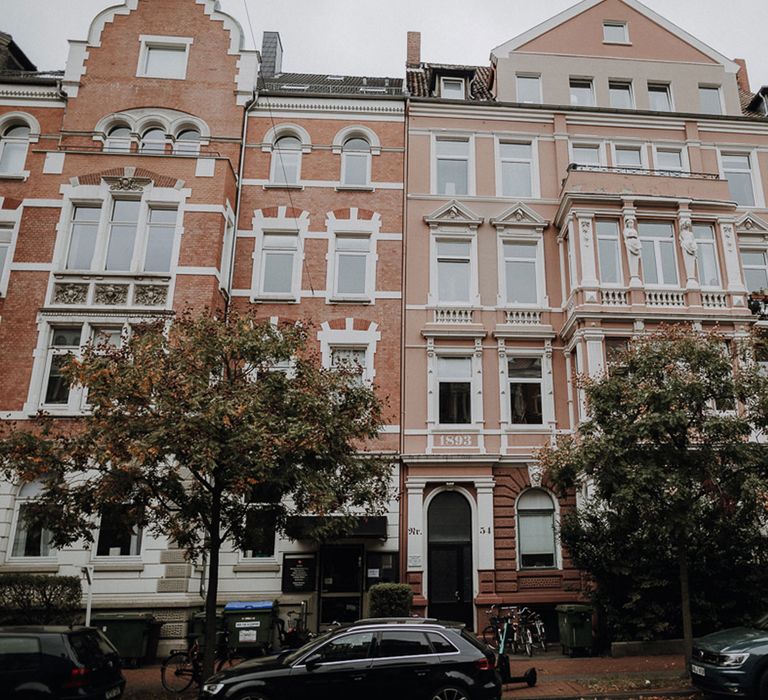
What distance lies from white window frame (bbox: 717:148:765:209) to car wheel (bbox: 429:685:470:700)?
63.5 feet

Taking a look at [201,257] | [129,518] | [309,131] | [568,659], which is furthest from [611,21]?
[129,518]

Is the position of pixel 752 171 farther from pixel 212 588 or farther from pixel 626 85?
pixel 212 588

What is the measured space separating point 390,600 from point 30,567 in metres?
9.10

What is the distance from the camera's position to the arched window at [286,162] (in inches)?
840

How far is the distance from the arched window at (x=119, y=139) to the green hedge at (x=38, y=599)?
12.8 metres

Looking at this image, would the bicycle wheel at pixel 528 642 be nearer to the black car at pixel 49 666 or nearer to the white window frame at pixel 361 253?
the black car at pixel 49 666

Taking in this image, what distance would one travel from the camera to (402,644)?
377 inches

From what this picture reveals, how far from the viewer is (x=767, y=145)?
22609 mm

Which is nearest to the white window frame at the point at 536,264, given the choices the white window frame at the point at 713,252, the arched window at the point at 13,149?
the white window frame at the point at 713,252

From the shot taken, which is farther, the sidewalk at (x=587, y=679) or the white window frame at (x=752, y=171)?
the white window frame at (x=752, y=171)

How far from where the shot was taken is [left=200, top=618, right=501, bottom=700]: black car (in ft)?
30.1

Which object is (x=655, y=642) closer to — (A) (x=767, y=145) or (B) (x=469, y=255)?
(B) (x=469, y=255)

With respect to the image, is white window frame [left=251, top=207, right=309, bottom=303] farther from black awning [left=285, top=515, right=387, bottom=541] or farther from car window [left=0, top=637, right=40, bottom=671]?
car window [left=0, top=637, right=40, bottom=671]

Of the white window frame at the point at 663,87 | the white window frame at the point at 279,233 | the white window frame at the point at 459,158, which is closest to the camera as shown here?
the white window frame at the point at 279,233
